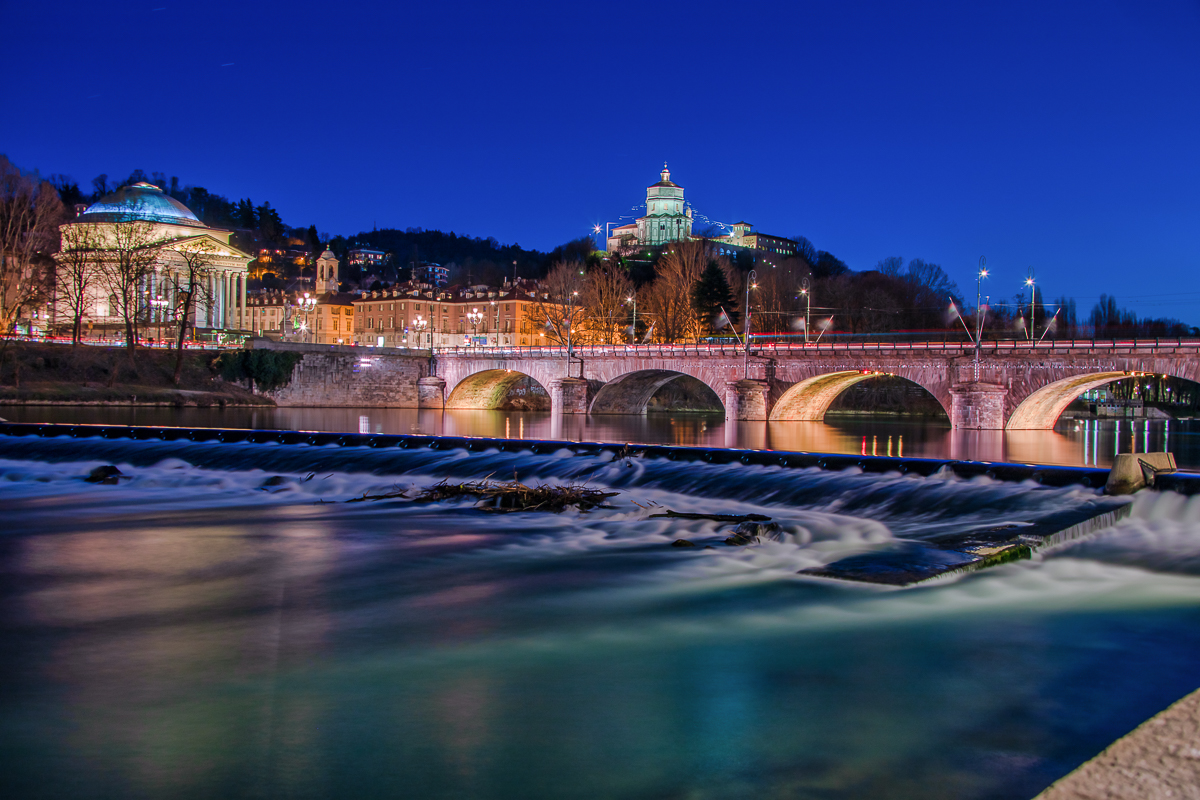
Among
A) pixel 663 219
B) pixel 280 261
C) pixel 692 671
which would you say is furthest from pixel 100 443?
pixel 280 261

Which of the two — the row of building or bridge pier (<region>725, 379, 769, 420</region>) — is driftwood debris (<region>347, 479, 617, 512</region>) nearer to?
bridge pier (<region>725, 379, 769, 420</region>)

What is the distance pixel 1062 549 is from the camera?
10562mm

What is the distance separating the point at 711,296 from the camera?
6488 centimetres

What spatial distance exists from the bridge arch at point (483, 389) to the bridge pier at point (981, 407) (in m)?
28.8

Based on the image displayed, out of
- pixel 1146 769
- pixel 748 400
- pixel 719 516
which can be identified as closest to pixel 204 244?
pixel 748 400

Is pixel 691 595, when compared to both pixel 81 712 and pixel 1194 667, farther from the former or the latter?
pixel 81 712

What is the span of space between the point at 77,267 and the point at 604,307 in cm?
3349

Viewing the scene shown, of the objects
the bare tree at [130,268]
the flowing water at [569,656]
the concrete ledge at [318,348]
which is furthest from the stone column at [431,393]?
the flowing water at [569,656]

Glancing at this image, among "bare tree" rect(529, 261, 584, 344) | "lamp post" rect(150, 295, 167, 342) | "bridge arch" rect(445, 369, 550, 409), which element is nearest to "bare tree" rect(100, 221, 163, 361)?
"lamp post" rect(150, 295, 167, 342)

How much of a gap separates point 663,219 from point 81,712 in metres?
142

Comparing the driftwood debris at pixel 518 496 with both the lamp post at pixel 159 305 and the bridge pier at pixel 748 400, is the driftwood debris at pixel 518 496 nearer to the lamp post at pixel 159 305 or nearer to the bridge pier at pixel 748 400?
the bridge pier at pixel 748 400

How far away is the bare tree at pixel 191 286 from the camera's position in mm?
53969

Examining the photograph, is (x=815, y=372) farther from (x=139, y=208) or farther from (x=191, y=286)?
(x=139, y=208)

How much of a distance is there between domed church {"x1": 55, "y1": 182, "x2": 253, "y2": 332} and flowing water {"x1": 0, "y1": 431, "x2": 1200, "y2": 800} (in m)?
54.1
